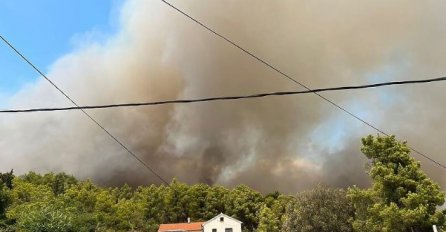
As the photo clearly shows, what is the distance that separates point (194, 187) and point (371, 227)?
2909 inches

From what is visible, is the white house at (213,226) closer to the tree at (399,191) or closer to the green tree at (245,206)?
the green tree at (245,206)

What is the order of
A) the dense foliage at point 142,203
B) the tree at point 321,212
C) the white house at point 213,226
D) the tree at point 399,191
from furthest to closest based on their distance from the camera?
the white house at point 213,226 → the dense foliage at point 142,203 → the tree at point 321,212 → the tree at point 399,191

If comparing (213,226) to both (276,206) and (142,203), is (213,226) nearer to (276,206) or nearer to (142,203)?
(276,206)

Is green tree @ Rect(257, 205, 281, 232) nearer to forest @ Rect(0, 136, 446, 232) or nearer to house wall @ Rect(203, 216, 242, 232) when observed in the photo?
forest @ Rect(0, 136, 446, 232)

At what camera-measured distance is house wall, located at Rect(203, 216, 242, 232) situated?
69.3 metres

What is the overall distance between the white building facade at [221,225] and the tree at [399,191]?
1509 inches

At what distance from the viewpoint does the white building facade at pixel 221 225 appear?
69312mm

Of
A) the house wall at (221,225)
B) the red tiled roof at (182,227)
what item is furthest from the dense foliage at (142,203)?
the red tiled roof at (182,227)

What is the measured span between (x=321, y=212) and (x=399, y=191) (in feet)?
68.4

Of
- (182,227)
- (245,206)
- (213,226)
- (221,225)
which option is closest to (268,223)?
(221,225)

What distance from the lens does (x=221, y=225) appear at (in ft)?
229

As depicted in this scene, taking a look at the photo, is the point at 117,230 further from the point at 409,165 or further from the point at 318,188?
the point at 409,165

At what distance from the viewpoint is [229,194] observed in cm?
10131

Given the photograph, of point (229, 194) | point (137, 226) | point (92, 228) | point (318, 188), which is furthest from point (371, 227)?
point (229, 194)
